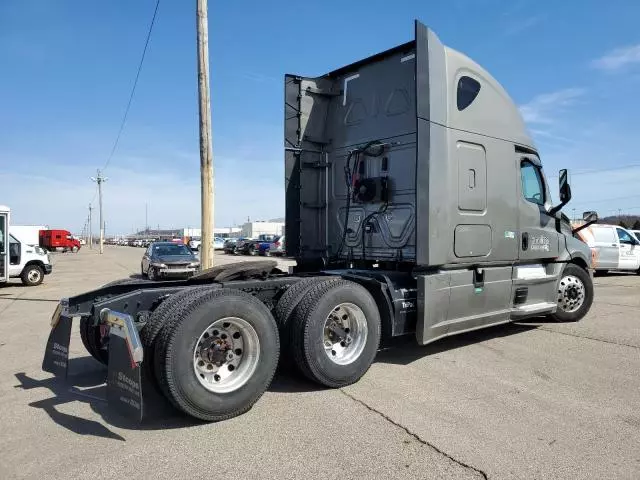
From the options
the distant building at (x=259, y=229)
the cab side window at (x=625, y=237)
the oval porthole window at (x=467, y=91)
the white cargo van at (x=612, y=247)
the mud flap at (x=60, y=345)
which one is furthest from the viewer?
the distant building at (x=259, y=229)

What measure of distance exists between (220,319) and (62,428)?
4.85 ft

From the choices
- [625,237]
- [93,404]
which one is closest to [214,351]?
[93,404]

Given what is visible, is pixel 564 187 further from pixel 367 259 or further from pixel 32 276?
pixel 32 276

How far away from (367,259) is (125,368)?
12.0 ft

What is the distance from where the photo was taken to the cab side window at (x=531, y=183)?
22.1 feet

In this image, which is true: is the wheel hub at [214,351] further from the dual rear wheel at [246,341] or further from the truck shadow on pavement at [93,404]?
the truck shadow on pavement at [93,404]

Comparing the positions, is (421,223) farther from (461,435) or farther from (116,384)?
(116,384)

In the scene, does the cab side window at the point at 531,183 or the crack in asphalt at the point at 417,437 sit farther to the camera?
the cab side window at the point at 531,183

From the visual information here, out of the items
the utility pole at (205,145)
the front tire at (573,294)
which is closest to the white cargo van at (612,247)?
the front tire at (573,294)

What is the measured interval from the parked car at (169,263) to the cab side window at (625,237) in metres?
15.2

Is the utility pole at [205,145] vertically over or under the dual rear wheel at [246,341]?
over

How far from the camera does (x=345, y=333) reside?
4.93 meters

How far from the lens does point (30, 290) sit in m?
14.3

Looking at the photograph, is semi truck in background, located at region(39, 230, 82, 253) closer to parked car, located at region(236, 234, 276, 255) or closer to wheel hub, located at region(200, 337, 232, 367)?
parked car, located at region(236, 234, 276, 255)
